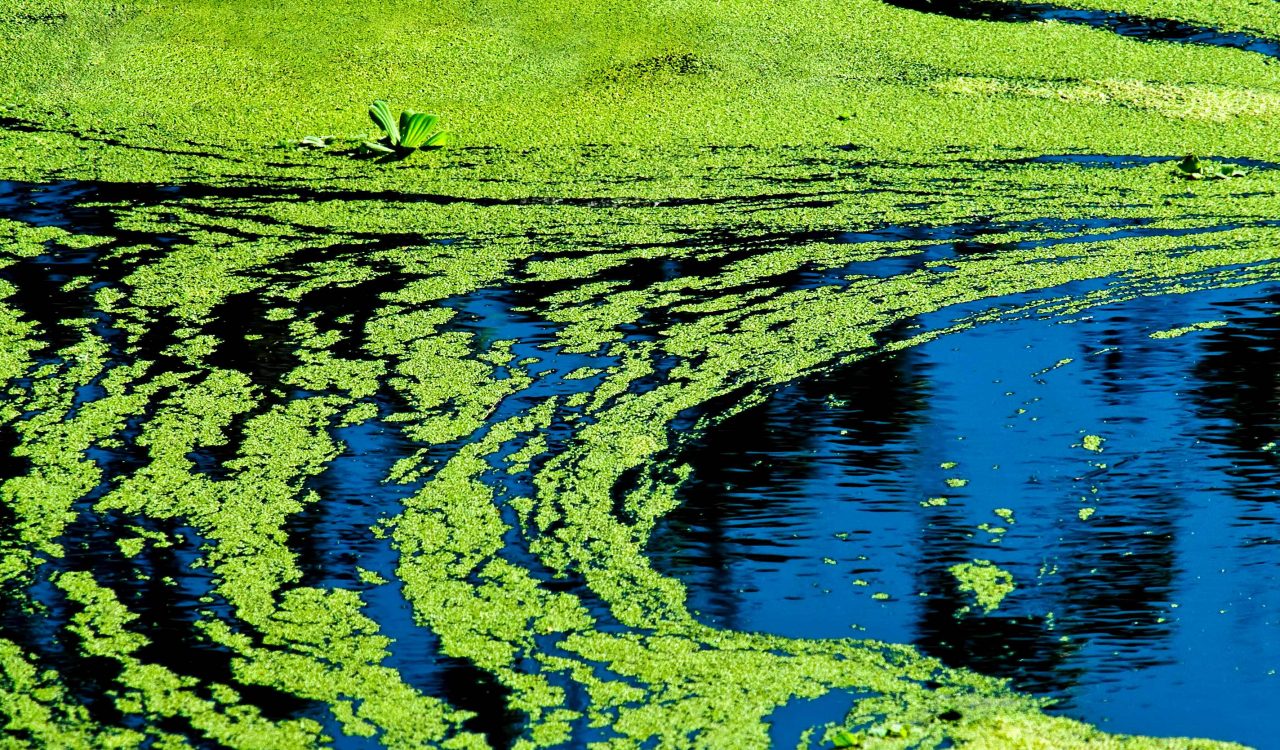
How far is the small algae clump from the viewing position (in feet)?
5.54

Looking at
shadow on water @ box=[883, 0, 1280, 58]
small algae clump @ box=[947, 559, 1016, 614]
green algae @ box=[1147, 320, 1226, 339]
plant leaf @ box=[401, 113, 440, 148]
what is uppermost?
shadow on water @ box=[883, 0, 1280, 58]

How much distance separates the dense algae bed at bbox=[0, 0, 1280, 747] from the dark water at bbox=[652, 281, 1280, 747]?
8 centimetres

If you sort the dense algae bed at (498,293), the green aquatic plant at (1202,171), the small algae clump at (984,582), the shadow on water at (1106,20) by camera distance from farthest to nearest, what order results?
the shadow on water at (1106,20), the green aquatic plant at (1202,171), the small algae clump at (984,582), the dense algae bed at (498,293)

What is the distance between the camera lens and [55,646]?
1.57 metres

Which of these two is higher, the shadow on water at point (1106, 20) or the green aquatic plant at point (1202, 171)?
the shadow on water at point (1106, 20)

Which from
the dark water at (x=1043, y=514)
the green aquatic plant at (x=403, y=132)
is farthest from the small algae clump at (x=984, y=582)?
the green aquatic plant at (x=403, y=132)

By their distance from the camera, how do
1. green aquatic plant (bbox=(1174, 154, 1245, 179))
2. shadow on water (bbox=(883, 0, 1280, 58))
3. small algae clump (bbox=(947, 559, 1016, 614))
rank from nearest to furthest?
small algae clump (bbox=(947, 559, 1016, 614)) → green aquatic plant (bbox=(1174, 154, 1245, 179)) → shadow on water (bbox=(883, 0, 1280, 58))

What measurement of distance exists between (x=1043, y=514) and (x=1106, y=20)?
284 cm

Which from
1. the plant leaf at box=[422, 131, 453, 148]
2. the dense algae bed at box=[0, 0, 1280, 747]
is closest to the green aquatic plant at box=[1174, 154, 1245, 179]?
the dense algae bed at box=[0, 0, 1280, 747]

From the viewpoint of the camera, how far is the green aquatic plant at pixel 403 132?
346cm

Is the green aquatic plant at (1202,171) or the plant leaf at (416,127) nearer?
the green aquatic plant at (1202,171)

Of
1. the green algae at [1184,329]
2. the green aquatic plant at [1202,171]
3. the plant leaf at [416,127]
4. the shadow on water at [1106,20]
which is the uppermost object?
the shadow on water at [1106,20]

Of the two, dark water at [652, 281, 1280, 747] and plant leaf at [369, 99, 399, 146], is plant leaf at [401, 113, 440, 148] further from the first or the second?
dark water at [652, 281, 1280, 747]

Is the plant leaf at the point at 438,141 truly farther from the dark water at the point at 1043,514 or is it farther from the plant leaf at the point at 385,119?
the dark water at the point at 1043,514
